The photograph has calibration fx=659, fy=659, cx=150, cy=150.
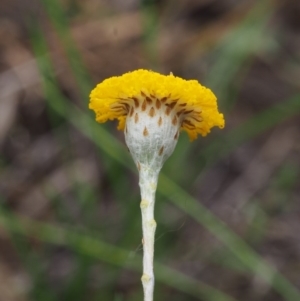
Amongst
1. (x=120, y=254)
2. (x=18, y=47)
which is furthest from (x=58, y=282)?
(x=18, y=47)

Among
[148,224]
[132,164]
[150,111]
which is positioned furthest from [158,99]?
[132,164]

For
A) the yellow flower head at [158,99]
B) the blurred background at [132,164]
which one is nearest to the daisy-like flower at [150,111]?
the yellow flower head at [158,99]

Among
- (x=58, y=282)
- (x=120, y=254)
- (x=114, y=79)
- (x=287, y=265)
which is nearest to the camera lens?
(x=114, y=79)

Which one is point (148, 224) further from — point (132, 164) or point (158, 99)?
point (132, 164)

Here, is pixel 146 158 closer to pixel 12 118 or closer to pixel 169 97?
pixel 169 97

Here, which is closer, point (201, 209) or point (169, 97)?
point (169, 97)

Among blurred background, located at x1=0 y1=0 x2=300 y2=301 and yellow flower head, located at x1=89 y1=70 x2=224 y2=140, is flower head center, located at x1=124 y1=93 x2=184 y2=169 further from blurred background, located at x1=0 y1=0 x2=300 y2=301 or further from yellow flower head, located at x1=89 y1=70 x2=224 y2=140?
blurred background, located at x1=0 y1=0 x2=300 y2=301

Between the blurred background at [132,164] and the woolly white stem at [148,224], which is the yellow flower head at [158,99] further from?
the blurred background at [132,164]

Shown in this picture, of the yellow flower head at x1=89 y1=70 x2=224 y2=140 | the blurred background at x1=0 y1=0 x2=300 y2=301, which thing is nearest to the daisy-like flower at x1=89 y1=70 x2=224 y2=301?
the yellow flower head at x1=89 y1=70 x2=224 y2=140
